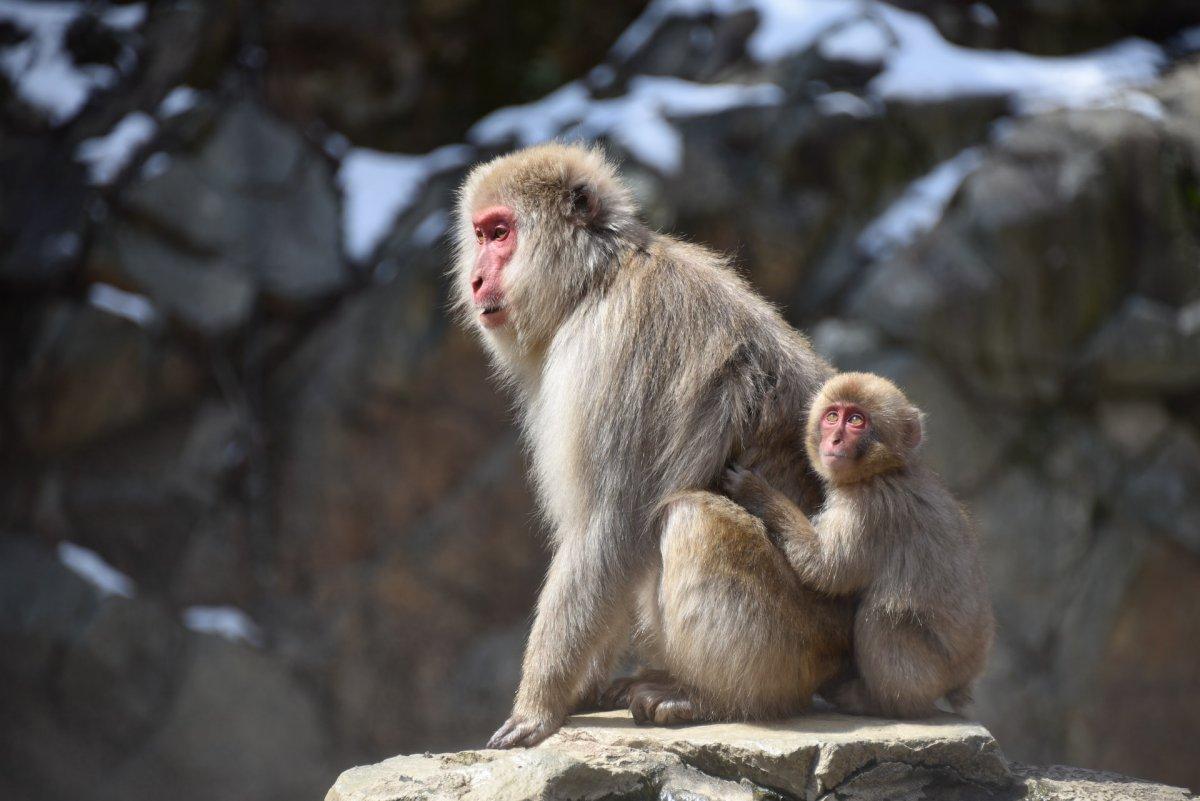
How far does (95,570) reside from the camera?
7.80 m

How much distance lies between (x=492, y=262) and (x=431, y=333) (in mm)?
3936

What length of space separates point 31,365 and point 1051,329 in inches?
251

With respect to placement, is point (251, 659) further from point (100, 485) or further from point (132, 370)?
point (132, 370)

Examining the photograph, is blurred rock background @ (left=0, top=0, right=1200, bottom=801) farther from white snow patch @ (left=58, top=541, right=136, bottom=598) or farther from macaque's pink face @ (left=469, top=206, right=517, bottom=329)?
macaque's pink face @ (left=469, top=206, right=517, bottom=329)

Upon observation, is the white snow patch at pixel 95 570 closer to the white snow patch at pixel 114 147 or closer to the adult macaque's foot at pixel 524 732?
the white snow patch at pixel 114 147

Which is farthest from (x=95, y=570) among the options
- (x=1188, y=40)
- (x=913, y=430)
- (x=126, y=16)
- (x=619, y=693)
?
(x=1188, y=40)

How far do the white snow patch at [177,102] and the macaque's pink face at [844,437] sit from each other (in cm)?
640

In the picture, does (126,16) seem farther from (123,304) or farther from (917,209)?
(917,209)

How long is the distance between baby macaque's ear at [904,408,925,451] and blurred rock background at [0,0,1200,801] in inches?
158

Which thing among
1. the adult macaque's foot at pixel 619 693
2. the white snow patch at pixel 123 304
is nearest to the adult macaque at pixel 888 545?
the adult macaque's foot at pixel 619 693

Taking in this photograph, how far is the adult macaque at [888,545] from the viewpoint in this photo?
311cm

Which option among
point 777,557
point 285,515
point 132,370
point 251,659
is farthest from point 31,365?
point 777,557

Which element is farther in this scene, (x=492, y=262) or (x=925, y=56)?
(x=925, y=56)

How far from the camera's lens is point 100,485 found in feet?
26.1
